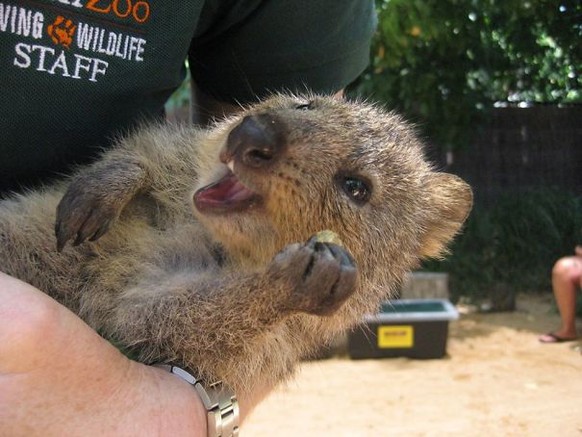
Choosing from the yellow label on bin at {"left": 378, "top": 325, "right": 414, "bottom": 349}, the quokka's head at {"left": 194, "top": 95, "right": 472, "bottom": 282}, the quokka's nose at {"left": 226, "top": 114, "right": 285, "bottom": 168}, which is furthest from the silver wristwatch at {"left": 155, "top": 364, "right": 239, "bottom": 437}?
the yellow label on bin at {"left": 378, "top": 325, "right": 414, "bottom": 349}

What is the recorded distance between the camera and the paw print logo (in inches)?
71.2

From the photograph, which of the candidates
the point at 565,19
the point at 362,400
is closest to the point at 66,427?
the point at 362,400

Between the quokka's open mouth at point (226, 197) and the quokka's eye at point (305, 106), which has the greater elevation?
the quokka's eye at point (305, 106)

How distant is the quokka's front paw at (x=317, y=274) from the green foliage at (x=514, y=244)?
254 inches

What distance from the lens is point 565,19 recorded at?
674cm

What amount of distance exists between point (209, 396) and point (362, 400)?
4.21 metres

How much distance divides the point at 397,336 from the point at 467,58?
4291 mm

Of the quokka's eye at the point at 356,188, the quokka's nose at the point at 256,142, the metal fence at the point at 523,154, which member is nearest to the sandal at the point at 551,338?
the metal fence at the point at 523,154

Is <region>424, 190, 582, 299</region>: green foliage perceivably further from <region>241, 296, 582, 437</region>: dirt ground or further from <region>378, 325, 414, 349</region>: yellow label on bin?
<region>378, 325, 414, 349</region>: yellow label on bin

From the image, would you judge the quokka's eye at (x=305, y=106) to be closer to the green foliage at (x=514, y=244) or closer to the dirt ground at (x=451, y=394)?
the dirt ground at (x=451, y=394)

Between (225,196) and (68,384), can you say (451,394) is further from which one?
(68,384)

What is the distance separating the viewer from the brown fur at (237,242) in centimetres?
185

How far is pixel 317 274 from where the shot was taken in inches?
64.4

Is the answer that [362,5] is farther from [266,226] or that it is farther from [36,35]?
[36,35]
